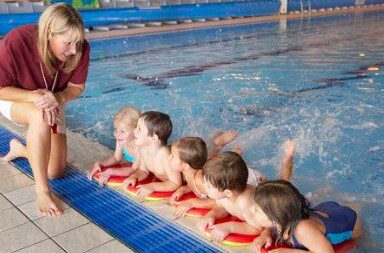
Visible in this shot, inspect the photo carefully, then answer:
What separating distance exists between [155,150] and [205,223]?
747 millimetres

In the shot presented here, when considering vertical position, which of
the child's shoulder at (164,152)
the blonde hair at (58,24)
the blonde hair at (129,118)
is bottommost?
the child's shoulder at (164,152)

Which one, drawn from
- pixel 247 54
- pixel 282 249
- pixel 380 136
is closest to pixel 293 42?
pixel 247 54

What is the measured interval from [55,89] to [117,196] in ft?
2.84

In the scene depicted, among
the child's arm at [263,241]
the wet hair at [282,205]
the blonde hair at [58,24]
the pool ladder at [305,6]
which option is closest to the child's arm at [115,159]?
the blonde hair at [58,24]

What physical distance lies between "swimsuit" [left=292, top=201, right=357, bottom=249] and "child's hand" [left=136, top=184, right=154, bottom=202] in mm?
1075

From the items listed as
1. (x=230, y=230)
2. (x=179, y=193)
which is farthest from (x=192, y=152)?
(x=230, y=230)

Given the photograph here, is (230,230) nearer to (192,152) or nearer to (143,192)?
(192,152)

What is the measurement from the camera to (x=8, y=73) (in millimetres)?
2752

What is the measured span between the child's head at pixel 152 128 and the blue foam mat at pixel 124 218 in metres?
0.43

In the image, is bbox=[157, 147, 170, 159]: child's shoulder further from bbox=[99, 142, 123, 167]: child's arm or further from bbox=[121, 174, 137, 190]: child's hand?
bbox=[99, 142, 123, 167]: child's arm

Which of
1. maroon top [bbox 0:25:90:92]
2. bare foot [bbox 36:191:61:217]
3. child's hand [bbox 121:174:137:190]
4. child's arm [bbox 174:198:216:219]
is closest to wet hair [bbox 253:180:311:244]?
child's arm [bbox 174:198:216:219]

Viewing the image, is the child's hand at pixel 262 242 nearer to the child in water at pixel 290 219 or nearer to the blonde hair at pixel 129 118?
the child in water at pixel 290 219

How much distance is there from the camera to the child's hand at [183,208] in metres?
2.62

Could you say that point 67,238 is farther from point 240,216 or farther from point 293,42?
point 293,42
